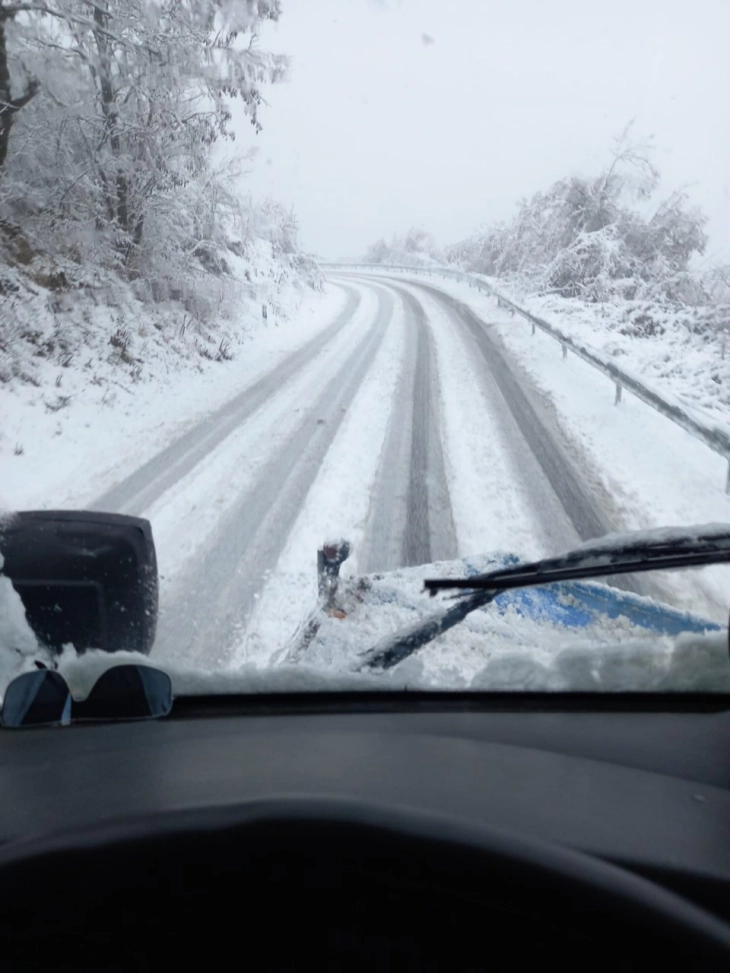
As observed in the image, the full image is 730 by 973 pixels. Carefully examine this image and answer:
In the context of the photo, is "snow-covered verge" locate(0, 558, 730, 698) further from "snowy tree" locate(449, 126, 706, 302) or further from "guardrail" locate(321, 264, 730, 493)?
"snowy tree" locate(449, 126, 706, 302)

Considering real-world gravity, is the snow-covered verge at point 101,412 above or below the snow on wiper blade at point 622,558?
Result: below

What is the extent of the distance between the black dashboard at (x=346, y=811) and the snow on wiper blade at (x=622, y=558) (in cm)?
40

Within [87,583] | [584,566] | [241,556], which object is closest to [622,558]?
[584,566]

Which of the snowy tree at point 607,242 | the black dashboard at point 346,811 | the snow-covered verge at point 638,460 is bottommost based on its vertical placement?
the black dashboard at point 346,811

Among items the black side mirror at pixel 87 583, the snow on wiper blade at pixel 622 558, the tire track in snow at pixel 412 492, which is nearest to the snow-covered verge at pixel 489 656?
the black side mirror at pixel 87 583

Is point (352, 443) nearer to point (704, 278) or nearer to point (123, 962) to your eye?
point (123, 962)

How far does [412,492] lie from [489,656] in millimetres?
3075

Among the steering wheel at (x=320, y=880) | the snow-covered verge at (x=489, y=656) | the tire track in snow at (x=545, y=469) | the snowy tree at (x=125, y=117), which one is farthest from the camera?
the snowy tree at (x=125, y=117)

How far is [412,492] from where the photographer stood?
18.1 feet

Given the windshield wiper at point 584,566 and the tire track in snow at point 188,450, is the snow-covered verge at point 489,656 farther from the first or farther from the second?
the tire track in snow at point 188,450

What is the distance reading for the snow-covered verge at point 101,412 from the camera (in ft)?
17.2

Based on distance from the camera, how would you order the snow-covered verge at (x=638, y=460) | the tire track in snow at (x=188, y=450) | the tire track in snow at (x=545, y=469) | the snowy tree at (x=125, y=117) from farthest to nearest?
the snowy tree at (x=125, y=117), the tire track in snow at (x=188, y=450), the tire track in snow at (x=545, y=469), the snow-covered verge at (x=638, y=460)

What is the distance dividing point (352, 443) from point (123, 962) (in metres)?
5.49

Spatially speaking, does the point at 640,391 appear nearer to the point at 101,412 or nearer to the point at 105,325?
the point at 101,412
